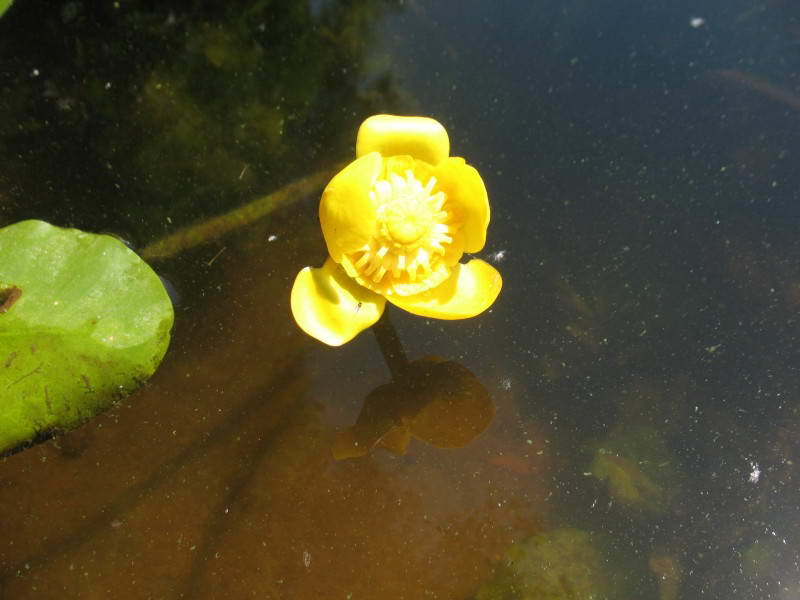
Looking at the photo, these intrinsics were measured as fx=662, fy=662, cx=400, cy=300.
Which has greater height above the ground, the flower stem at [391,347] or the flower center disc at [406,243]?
the flower center disc at [406,243]

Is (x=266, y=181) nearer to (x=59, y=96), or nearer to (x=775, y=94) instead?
(x=59, y=96)

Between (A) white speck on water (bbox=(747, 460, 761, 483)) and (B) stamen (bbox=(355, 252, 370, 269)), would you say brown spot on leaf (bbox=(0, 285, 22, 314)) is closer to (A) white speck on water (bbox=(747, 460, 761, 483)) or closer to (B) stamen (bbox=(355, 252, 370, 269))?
(B) stamen (bbox=(355, 252, 370, 269))

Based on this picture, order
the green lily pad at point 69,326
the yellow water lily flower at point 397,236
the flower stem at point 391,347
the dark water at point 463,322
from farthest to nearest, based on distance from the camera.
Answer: the flower stem at point 391,347 → the dark water at point 463,322 → the yellow water lily flower at point 397,236 → the green lily pad at point 69,326

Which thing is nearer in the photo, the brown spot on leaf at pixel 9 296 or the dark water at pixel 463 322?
the brown spot on leaf at pixel 9 296

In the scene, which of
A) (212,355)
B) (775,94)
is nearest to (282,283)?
(212,355)

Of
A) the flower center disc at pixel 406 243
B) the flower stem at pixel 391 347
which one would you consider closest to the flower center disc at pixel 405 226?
the flower center disc at pixel 406 243

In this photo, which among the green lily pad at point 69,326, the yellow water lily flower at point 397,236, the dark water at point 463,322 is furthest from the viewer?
the dark water at point 463,322

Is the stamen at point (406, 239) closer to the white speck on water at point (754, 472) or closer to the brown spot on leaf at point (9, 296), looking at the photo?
the brown spot on leaf at point (9, 296)
